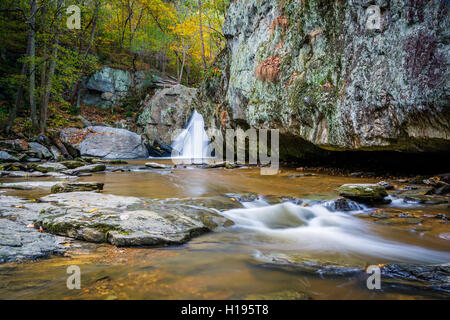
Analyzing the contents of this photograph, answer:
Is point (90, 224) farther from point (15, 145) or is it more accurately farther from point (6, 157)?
point (15, 145)

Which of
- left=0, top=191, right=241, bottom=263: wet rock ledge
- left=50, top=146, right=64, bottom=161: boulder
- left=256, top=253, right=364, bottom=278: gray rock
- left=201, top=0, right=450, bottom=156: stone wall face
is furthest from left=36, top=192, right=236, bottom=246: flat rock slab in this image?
left=50, top=146, right=64, bottom=161: boulder

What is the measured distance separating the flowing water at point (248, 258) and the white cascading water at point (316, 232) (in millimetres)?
12

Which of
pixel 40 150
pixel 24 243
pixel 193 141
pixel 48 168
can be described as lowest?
pixel 24 243

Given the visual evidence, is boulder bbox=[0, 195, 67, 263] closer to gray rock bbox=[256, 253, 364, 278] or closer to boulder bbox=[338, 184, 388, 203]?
gray rock bbox=[256, 253, 364, 278]

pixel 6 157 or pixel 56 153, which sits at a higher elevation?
pixel 56 153

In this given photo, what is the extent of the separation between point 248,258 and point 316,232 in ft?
5.72

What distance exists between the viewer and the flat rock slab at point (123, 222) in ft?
9.61

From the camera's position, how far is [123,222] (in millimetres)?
3146

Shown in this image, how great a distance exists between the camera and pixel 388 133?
587 centimetres

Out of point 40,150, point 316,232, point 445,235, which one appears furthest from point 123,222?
point 40,150

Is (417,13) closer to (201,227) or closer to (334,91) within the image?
(334,91)

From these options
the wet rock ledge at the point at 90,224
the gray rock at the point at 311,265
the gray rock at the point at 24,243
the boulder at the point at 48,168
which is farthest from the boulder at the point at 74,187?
the gray rock at the point at 311,265

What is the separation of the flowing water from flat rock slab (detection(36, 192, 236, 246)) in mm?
150
